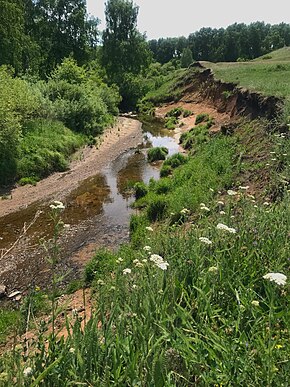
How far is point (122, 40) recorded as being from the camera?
51875mm

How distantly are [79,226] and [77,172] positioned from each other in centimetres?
703

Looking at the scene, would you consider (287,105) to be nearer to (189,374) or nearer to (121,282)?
(121,282)

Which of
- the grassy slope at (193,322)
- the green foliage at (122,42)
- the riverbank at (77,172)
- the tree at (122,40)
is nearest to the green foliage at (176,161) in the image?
the riverbank at (77,172)

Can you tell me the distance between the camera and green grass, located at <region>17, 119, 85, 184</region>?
17781mm

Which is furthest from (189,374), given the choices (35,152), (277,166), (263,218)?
(35,152)

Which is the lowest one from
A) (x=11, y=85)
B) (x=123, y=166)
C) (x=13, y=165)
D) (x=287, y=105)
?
(x=123, y=166)

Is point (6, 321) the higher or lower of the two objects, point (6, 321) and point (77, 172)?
the higher

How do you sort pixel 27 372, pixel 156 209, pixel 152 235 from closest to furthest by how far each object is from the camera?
1. pixel 27 372
2. pixel 152 235
3. pixel 156 209

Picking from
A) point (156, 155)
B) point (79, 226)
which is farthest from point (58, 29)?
point (79, 226)

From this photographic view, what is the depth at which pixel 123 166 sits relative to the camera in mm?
21281

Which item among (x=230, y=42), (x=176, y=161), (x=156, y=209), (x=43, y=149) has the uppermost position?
(x=230, y=42)

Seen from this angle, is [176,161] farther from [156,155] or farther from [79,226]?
[79,226]

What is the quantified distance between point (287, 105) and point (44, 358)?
13636mm

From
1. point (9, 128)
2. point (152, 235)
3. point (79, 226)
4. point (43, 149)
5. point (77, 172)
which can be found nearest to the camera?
point (152, 235)
